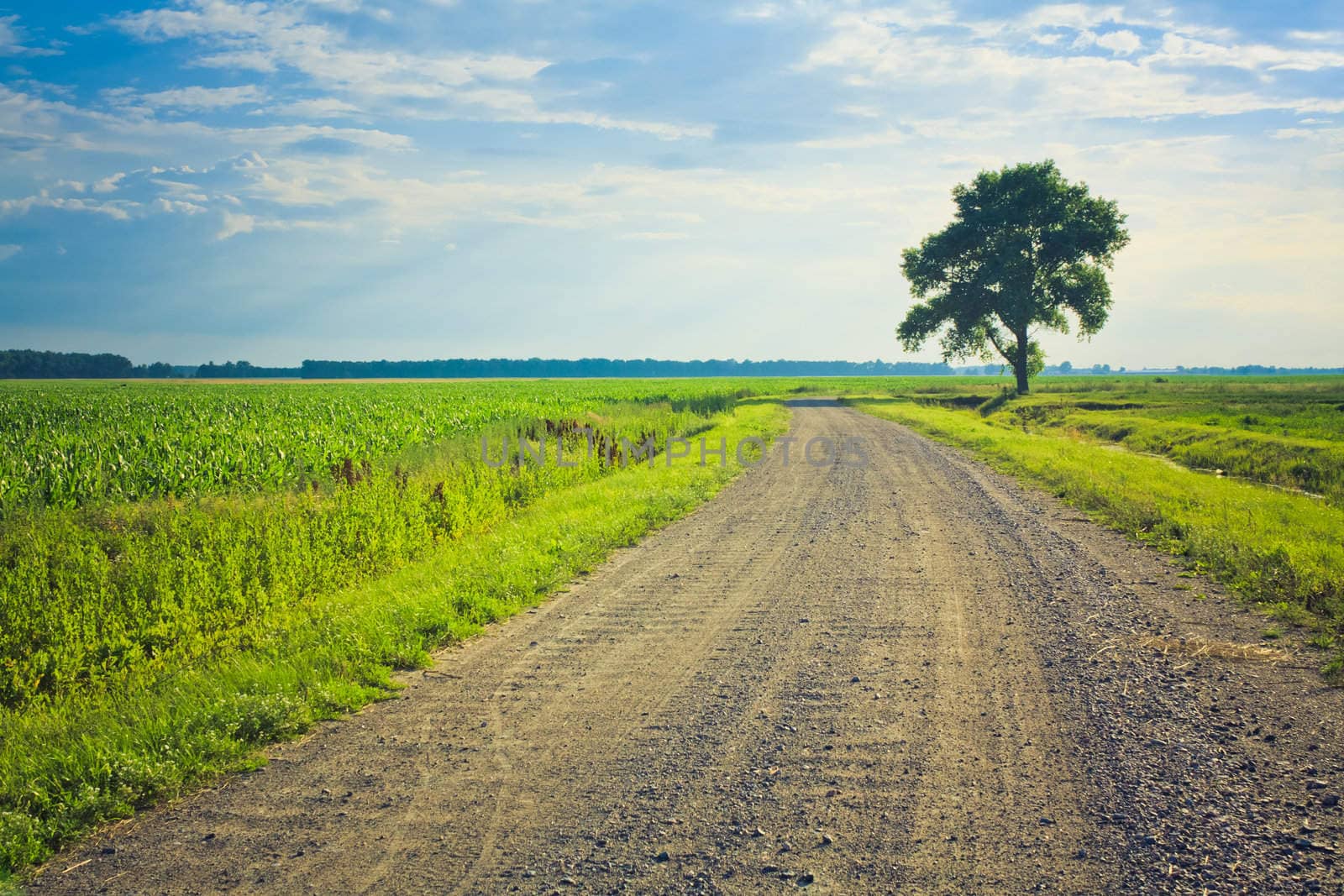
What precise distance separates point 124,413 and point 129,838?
22509 mm

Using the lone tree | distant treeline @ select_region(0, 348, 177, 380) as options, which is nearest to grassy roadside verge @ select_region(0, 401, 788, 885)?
the lone tree

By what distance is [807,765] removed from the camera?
449cm

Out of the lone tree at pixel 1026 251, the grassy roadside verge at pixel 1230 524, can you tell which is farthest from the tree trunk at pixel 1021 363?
the grassy roadside verge at pixel 1230 524

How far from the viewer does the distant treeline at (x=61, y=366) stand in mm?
97281

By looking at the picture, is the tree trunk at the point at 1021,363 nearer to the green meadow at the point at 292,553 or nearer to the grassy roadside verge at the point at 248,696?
the green meadow at the point at 292,553

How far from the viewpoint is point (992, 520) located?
479 inches

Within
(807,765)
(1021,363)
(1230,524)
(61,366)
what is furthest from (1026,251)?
(61,366)

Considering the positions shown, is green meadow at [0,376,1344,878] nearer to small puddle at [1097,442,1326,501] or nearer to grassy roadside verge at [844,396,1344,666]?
grassy roadside verge at [844,396,1344,666]

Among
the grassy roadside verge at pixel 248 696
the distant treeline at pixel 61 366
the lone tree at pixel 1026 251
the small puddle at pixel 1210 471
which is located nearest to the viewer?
the grassy roadside verge at pixel 248 696

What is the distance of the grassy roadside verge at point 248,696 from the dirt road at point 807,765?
0.87 ft

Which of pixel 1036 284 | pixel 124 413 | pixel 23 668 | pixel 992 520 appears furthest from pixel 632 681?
pixel 1036 284

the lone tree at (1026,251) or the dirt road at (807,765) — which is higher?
the lone tree at (1026,251)

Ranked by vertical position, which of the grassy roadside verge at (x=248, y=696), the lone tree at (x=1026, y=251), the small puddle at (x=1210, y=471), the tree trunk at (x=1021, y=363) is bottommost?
the grassy roadside verge at (x=248, y=696)

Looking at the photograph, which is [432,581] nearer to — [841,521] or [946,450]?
[841,521]
